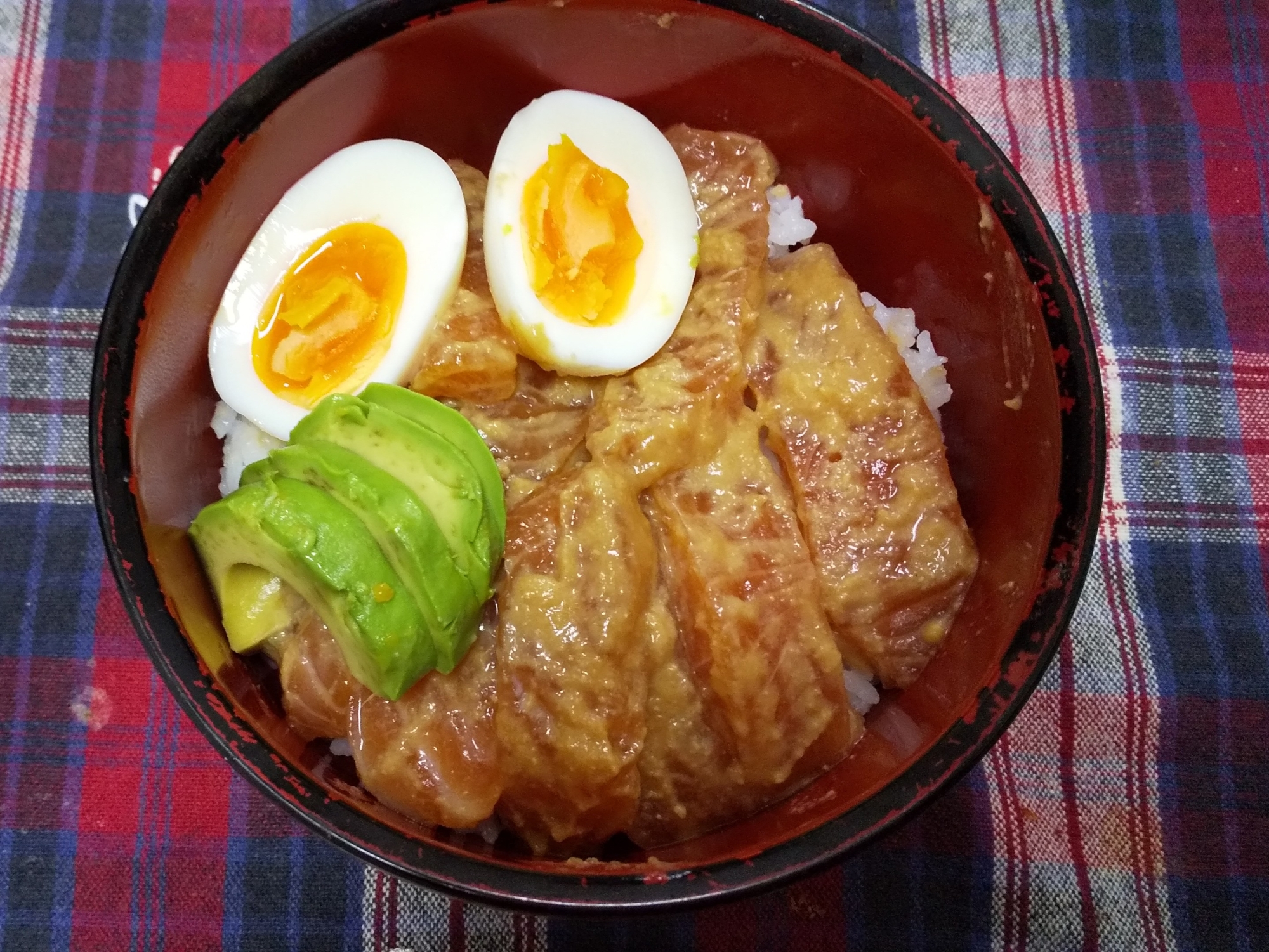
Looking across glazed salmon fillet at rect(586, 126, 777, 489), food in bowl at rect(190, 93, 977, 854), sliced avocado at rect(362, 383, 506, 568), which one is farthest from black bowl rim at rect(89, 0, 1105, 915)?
sliced avocado at rect(362, 383, 506, 568)

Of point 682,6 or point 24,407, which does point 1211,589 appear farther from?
point 24,407

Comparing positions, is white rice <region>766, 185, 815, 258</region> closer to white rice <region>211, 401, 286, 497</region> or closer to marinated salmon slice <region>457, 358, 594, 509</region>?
marinated salmon slice <region>457, 358, 594, 509</region>

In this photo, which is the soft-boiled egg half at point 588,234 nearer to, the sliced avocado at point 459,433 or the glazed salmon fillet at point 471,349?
the glazed salmon fillet at point 471,349

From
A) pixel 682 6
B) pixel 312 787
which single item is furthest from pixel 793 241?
pixel 312 787

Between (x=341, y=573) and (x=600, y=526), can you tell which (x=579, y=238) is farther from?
(x=341, y=573)

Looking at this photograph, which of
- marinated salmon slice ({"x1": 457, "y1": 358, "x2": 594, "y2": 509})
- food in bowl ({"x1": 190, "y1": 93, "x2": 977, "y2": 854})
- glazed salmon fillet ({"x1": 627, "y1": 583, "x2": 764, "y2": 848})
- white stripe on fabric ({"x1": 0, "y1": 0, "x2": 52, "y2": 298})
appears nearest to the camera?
food in bowl ({"x1": 190, "y1": 93, "x2": 977, "y2": 854})

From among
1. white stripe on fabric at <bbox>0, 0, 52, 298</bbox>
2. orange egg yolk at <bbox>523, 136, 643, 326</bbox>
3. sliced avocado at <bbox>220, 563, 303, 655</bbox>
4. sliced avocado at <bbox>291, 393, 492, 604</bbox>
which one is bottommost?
sliced avocado at <bbox>220, 563, 303, 655</bbox>
